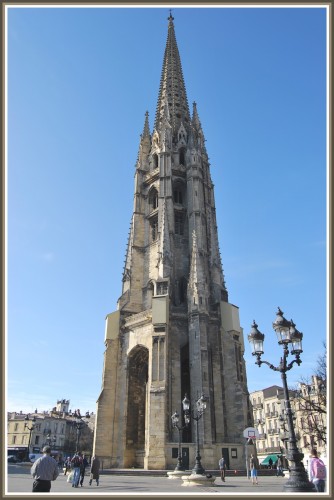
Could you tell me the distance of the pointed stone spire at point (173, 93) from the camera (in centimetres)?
4391

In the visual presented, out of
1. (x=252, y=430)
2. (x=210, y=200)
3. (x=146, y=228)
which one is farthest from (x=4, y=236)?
(x=210, y=200)

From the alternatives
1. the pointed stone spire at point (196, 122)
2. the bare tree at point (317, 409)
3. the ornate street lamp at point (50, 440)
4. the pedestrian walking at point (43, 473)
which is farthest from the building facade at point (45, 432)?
the pedestrian walking at point (43, 473)

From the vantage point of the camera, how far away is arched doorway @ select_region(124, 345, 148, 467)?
26406 millimetres

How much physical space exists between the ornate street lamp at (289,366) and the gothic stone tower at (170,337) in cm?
1485

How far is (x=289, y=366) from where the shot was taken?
9844mm

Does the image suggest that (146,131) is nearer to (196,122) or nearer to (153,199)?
(196,122)

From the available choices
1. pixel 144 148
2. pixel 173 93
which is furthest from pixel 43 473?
pixel 173 93

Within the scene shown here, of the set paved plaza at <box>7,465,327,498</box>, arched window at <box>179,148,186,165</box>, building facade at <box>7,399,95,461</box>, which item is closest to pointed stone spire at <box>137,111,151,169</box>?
arched window at <box>179,148,186,165</box>

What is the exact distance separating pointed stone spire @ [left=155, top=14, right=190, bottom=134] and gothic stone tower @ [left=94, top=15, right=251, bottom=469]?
6.53m

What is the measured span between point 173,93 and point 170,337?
30642 millimetres

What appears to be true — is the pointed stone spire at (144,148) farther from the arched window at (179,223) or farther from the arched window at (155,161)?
the arched window at (179,223)

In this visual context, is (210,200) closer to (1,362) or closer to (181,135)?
(181,135)

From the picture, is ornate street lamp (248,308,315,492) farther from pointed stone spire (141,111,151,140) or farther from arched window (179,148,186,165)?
pointed stone spire (141,111,151,140)

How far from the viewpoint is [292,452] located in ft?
28.2
